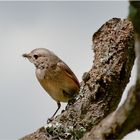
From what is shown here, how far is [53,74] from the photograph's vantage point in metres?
7.06

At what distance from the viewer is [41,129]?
4941mm

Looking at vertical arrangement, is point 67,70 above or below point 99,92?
above

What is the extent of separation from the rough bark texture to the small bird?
1.95 metres

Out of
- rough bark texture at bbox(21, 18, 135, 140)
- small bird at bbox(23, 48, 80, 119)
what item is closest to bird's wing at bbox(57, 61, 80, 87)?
small bird at bbox(23, 48, 80, 119)

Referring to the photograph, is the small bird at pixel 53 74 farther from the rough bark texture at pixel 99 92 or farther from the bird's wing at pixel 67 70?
the rough bark texture at pixel 99 92

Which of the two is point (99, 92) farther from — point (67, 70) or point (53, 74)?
point (67, 70)

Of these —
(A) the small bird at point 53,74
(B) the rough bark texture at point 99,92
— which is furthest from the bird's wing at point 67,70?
(B) the rough bark texture at point 99,92

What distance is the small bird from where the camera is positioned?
705 centimetres

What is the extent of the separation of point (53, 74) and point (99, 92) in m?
2.33

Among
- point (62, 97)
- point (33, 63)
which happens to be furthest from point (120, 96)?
point (33, 63)

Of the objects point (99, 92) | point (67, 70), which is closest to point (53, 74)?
point (67, 70)

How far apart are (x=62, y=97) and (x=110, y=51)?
7.16ft

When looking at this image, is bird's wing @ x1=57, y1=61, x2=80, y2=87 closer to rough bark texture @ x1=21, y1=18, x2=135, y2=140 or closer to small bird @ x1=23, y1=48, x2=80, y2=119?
small bird @ x1=23, y1=48, x2=80, y2=119

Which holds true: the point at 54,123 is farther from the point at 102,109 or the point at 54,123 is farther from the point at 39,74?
the point at 39,74
